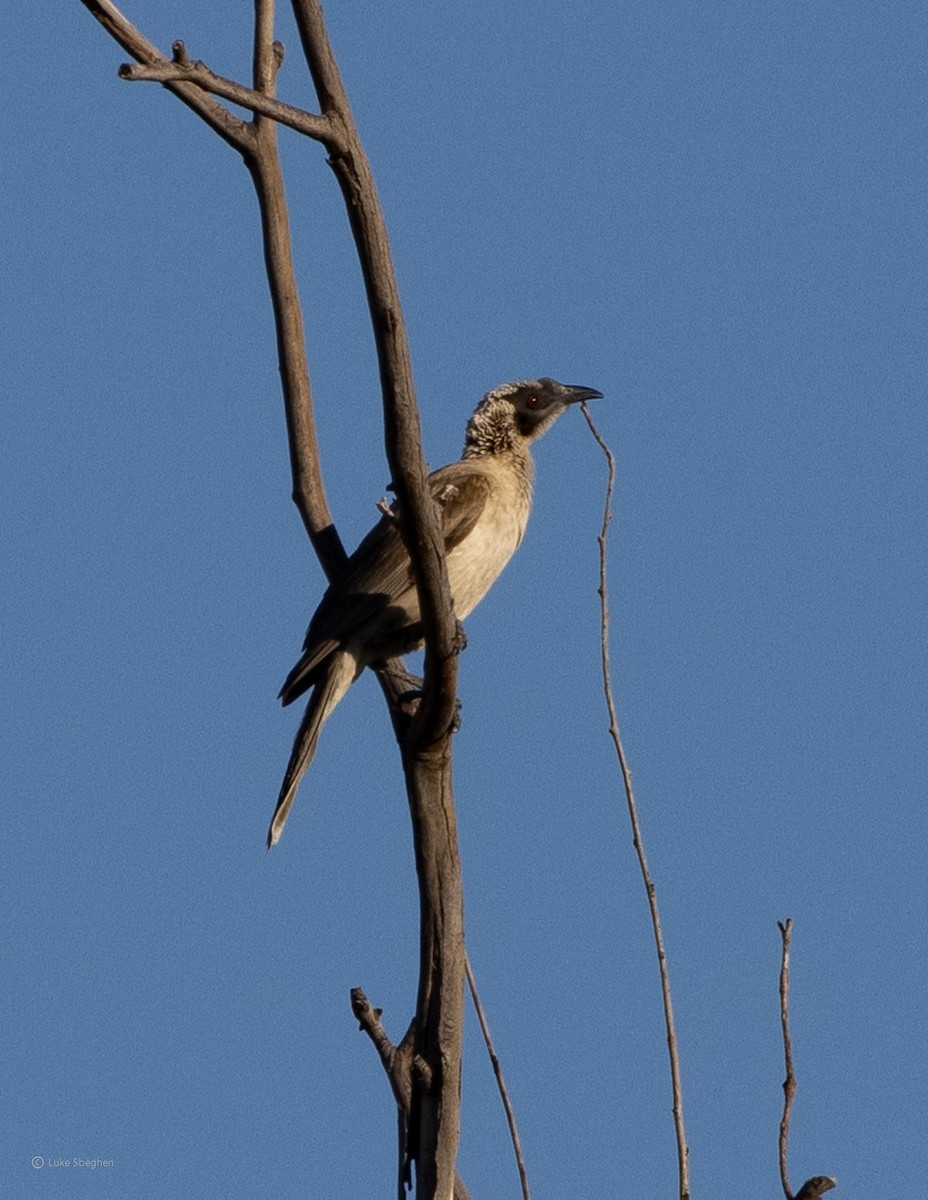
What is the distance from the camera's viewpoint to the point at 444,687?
16.8ft

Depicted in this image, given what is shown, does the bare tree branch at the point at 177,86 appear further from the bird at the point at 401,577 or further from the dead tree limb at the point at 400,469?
the bird at the point at 401,577

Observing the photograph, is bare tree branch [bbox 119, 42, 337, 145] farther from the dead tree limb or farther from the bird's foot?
the bird's foot

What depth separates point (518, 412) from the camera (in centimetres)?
871

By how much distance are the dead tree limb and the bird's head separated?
218 centimetres

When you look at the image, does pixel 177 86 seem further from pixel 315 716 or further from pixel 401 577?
pixel 315 716

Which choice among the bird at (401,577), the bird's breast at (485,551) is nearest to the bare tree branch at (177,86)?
the bird at (401,577)

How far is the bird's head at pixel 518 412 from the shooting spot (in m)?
8.62

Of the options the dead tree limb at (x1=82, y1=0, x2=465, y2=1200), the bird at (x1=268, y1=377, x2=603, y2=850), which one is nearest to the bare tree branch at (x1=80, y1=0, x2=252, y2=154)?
the dead tree limb at (x1=82, y1=0, x2=465, y2=1200)

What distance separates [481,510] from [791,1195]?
4.29 metres

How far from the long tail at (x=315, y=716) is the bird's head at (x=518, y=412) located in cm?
195

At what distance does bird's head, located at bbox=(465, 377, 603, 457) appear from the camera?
8625mm

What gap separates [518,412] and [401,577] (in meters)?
1.99

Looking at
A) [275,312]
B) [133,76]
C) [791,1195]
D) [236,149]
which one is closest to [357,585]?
[275,312]

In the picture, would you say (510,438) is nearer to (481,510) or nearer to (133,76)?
(481,510)
